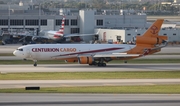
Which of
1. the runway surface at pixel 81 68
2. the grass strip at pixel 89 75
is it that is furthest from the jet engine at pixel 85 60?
the grass strip at pixel 89 75

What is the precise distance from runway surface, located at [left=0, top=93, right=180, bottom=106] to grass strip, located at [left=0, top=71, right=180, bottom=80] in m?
16.0

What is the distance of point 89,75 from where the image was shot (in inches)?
2341

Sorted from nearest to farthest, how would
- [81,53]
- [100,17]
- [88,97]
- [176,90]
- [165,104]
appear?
1. [165,104]
2. [88,97]
3. [176,90]
4. [81,53]
5. [100,17]

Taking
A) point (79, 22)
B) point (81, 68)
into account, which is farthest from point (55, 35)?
point (81, 68)

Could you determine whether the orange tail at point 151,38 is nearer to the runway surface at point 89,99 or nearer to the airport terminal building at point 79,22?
the runway surface at point 89,99

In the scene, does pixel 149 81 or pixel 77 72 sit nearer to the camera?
pixel 149 81

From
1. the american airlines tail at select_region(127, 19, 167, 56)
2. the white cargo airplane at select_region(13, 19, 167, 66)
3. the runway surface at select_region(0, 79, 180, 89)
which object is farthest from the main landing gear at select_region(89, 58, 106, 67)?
the runway surface at select_region(0, 79, 180, 89)

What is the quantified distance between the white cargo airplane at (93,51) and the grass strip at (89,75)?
946 centimetres

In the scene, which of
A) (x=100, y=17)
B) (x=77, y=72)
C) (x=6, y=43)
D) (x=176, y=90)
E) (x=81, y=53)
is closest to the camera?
(x=176, y=90)

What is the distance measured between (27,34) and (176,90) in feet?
276

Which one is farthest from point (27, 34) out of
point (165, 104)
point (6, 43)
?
point (165, 104)

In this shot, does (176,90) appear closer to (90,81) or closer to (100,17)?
(90,81)

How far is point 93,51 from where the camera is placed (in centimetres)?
7300

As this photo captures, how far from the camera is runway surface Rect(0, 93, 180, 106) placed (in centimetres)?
3603
